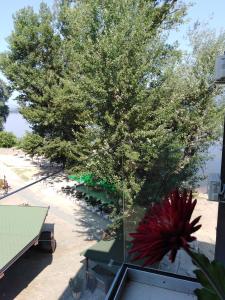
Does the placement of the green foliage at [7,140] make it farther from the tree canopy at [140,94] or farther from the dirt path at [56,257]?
the tree canopy at [140,94]

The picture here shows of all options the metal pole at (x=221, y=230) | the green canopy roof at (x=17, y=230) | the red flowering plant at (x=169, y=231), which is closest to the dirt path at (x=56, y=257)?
the green canopy roof at (x=17, y=230)

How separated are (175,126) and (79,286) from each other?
7.30m

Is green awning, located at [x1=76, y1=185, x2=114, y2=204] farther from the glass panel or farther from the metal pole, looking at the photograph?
the metal pole

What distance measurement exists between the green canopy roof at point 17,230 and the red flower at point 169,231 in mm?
7227

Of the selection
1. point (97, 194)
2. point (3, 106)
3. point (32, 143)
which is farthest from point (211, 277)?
point (3, 106)

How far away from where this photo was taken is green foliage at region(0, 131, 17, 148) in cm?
3039

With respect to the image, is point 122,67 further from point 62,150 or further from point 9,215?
point 62,150

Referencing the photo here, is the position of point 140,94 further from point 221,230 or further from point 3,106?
point 3,106

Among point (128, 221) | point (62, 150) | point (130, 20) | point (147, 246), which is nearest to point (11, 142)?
point (62, 150)

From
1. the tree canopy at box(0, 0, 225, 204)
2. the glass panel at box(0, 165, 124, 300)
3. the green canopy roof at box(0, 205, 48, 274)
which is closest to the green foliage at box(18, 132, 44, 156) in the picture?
the glass panel at box(0, 165, 124, 300)

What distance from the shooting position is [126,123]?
37.2 ft

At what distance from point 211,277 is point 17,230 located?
8648mm

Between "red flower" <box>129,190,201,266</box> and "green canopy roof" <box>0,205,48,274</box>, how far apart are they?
7227mm

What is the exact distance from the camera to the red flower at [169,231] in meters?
1.48
